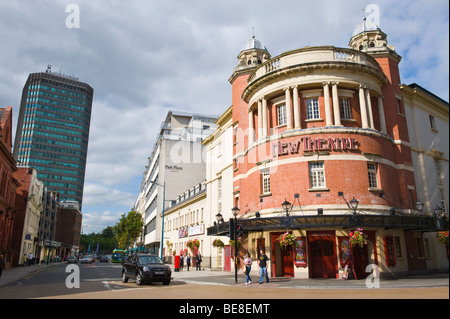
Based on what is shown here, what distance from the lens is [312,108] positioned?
2362 centimetres

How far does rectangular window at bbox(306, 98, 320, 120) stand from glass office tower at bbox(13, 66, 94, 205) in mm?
133994

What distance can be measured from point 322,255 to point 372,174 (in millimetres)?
6549

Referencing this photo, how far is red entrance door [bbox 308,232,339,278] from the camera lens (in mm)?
20281

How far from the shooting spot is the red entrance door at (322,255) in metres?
20.3

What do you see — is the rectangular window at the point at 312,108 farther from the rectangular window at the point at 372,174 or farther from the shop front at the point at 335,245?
the shop front at the point at 335,245

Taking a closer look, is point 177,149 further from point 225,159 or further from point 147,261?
point 147,261

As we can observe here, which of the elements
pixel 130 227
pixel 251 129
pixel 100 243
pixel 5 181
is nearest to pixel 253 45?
pixel 251 129

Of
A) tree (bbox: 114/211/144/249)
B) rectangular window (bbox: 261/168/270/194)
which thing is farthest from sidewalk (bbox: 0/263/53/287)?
tree (bbox: 114/211/144/249)

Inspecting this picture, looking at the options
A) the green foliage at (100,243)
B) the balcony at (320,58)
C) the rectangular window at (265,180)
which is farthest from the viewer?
the green foliage at (100,243)

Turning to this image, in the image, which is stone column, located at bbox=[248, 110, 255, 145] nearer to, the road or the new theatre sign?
the new theatre sign

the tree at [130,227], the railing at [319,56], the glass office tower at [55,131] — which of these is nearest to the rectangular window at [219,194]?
the railing at [319,56]

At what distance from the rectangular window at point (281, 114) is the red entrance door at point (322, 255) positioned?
8.39m

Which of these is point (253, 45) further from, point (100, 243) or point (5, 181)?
point (100, 243)

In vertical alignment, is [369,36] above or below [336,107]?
above
